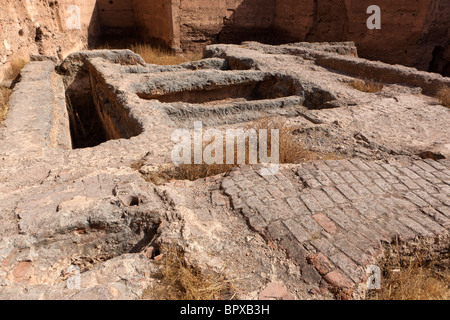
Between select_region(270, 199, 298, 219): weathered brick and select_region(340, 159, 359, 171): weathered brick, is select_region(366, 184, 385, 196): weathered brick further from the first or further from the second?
select_region(270, 199, 298, 219): weathered brick

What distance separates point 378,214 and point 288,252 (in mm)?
914

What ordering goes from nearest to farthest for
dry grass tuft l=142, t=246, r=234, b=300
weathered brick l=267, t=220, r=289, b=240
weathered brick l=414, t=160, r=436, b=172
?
dry grass tuft l=142, t=246, r=234, b=300
weathered brick l=267, t=220, r=289, b=240
weathered brick l=414, t=160, r=436, b=172

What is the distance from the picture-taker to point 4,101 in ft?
15.9

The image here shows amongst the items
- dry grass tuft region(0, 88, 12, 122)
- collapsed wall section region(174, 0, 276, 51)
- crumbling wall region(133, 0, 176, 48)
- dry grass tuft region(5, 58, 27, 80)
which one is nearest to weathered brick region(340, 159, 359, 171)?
dry grass tuft region(0, 88, 12, 122)

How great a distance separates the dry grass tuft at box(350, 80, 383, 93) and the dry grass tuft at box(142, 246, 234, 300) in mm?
5281

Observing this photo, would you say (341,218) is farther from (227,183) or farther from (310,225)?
(227,183)

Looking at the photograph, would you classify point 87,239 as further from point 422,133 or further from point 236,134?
point 422,133

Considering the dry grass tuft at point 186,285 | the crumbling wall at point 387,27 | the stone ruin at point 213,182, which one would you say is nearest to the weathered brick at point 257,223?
the stone ruin at point 213,182

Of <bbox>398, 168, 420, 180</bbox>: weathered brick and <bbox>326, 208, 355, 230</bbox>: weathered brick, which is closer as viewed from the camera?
<bbox>326, 208, 355, 230</bbox>: weathered brick

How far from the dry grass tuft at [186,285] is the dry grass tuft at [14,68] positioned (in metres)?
6.01

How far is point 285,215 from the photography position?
2.46m

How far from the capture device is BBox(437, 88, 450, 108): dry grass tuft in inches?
204

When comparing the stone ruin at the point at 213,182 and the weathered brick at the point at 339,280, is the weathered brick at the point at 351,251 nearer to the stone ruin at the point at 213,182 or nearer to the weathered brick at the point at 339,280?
the stone ruin at the point at 213,182
